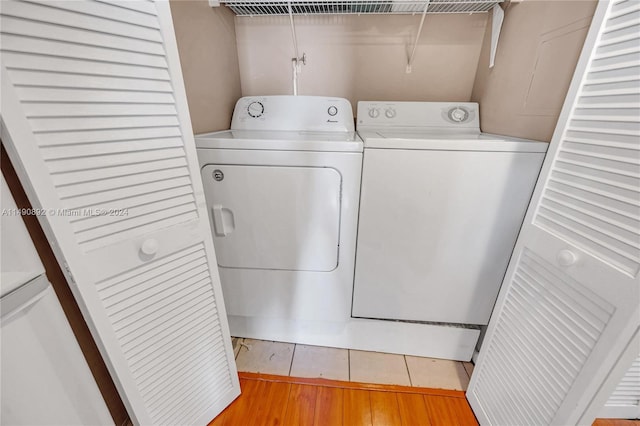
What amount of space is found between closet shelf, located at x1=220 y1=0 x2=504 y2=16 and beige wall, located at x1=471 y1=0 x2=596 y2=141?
0.76 feet

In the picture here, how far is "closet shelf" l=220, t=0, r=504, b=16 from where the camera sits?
137 centimetres

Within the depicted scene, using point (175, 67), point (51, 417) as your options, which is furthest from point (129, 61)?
point (51, 417)

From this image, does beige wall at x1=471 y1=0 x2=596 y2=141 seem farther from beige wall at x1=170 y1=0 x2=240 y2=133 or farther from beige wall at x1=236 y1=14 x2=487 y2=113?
beige wall at x1=170 y1=0 x2=240 y2=133

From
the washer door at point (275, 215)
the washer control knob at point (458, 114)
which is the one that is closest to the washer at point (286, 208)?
the washer door at point (275, 215)

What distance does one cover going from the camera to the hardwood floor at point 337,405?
1213 millimetres

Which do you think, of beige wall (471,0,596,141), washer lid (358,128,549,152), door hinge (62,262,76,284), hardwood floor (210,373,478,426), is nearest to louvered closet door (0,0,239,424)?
door hinge (62,262,76,284)

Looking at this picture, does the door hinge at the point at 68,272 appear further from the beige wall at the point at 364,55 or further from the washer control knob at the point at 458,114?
the washer control knob at the point at 458,114

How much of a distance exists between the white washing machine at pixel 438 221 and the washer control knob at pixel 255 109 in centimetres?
78

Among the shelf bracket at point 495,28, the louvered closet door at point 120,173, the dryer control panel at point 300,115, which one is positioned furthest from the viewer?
the dryer control panel at point 300,115

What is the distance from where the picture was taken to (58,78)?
0.57 m

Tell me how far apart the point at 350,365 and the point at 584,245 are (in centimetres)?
126

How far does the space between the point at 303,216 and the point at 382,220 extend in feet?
1.23

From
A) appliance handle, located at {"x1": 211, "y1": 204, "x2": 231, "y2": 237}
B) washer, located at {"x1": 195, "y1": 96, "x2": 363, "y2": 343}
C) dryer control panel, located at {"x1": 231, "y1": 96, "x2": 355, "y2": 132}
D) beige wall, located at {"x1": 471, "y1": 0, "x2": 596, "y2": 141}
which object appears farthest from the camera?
dryer control panel, located at {"x1": 231, "y1": 96, "x2": 355, "y2": 132}

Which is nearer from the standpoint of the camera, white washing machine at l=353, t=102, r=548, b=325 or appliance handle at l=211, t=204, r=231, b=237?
white washing machine at l=353, t=102, r=548, b=325
